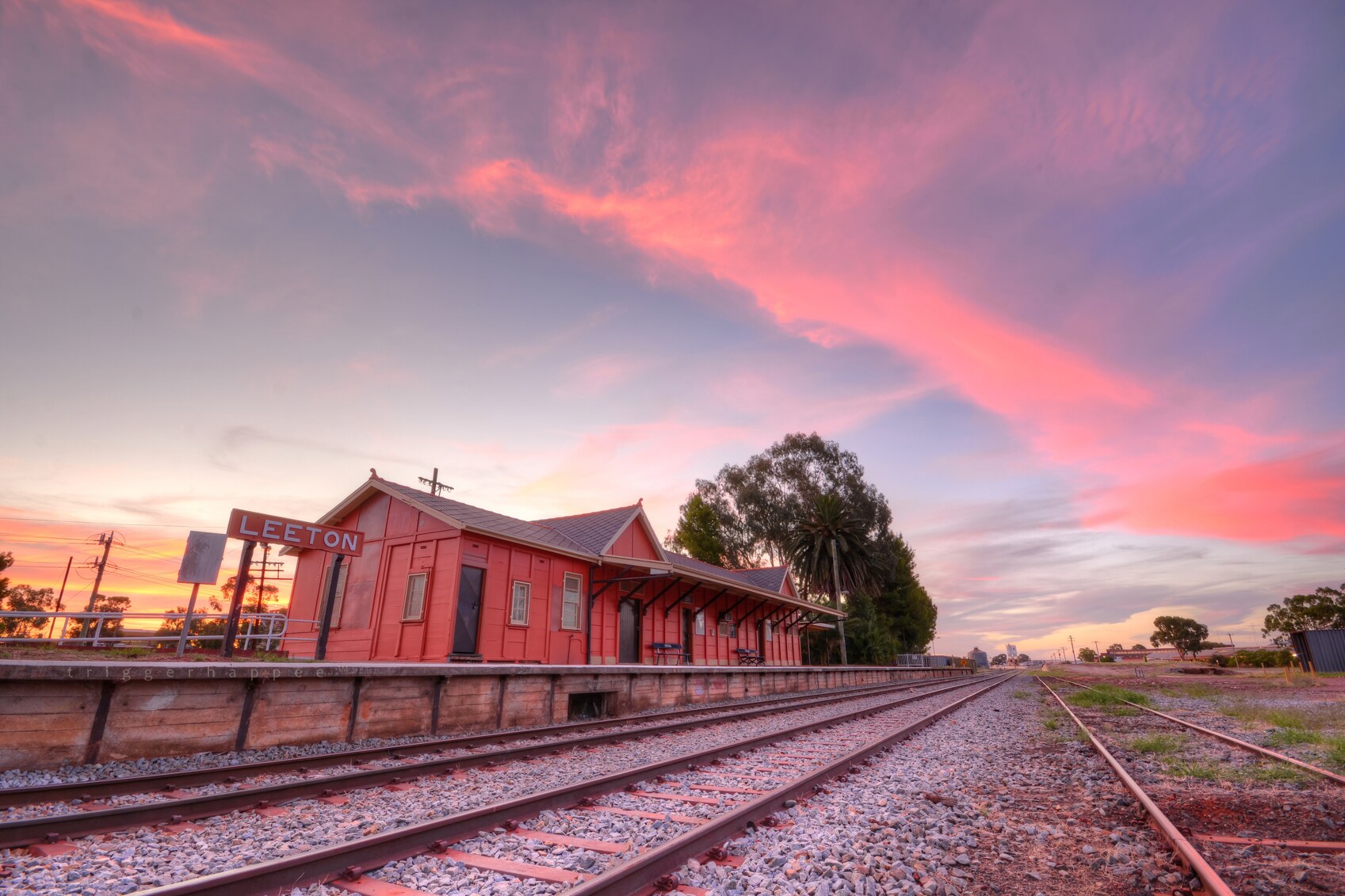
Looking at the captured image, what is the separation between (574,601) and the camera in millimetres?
20016

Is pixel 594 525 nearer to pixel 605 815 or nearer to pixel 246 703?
pixel 246 703

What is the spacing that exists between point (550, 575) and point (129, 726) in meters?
12.3

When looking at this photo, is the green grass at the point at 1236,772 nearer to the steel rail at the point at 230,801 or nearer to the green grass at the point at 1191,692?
the steel rail at the point at 230,801

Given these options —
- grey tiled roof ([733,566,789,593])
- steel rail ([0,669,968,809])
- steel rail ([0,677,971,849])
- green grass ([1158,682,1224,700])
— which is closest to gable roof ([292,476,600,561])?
steel rail ([0,669,968,809])

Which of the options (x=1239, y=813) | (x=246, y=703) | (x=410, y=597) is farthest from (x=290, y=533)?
(x=1239, y=813)

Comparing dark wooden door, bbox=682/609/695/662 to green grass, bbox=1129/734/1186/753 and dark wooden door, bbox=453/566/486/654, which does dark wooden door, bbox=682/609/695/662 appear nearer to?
dark wooden door, bbox=453/566/486/654

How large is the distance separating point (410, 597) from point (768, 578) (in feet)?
80.1

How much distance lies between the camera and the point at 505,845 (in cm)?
453

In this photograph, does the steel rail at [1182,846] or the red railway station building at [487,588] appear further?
the red railway station building at [487,588]

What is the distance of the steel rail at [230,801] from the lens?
176 inches

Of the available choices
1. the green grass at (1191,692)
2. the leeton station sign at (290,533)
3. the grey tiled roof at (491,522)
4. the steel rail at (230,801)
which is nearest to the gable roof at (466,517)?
the grey tiled roof at (491,522)

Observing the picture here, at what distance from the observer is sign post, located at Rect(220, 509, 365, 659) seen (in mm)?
11672

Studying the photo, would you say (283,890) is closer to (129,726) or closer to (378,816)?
(378,816)

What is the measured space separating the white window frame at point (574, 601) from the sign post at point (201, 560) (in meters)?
9.08
